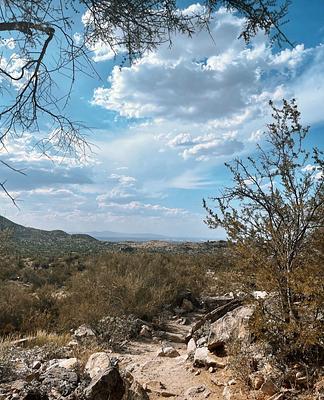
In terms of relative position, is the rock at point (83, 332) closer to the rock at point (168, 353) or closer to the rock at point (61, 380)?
the rock at point (168, 353)

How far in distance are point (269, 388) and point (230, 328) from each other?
74.7 inches

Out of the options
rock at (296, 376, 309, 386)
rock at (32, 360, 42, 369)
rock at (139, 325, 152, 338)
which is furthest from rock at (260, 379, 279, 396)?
rock at (139, 325, 152, 338)

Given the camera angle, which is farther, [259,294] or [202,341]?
[202,341]

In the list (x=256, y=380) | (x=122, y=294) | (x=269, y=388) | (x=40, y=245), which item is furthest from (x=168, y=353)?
(x=40, y=245)

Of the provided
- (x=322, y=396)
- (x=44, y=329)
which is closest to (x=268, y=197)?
(x=322, y=396)

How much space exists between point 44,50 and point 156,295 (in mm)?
9437

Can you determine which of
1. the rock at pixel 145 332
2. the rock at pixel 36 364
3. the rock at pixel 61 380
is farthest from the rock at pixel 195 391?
the rock at pixel 145 332

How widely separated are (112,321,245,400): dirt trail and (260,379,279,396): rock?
31 centimetres

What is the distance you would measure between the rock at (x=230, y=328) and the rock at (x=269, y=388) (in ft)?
4.20

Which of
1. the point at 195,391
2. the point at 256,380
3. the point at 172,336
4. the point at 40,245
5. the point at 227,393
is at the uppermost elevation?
the point at 40,245

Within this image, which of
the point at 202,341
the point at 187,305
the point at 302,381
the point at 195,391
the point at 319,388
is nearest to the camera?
the point at 319,388

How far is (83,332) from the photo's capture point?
920cm

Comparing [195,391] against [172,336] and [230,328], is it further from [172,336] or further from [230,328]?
[172,336]

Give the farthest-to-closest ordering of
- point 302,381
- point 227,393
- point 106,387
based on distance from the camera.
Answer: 1. point 227,393
2. point 302,381
3. point 106,387
